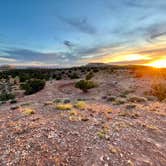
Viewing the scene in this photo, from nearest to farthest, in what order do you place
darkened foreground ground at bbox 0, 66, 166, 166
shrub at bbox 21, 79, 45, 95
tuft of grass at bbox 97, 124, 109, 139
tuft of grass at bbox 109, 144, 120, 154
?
darkened foreground ground at bbox 0, 66, 166, 166
tuft of grass at bbox 109, 144, 120, 154
tuft of grass at bbox 97, 124, 109, 139
shrub at bbox 21, 79, 45, 95

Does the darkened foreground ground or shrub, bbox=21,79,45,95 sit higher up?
the darkened foreground ground

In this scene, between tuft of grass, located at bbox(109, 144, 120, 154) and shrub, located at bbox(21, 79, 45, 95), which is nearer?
tuft of grass, located at bbox(109, 144, 120, 154)

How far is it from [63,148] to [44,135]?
4.15ft

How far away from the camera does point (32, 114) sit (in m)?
12.1

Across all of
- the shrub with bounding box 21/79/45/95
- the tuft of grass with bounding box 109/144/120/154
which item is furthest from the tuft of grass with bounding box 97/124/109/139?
the shrub with bounding box 21/79/45/95

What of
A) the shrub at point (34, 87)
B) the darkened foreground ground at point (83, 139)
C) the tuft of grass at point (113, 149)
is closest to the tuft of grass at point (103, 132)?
the darkened foreground ground at point (83, 139)

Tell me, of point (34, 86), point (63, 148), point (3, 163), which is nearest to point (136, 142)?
point (63, 148)

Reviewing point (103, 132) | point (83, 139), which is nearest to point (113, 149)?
point (83, 139)

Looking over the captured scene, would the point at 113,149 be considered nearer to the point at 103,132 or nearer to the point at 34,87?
the point at 103,132

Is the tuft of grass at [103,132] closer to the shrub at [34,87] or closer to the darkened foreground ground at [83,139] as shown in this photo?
the darkened foreground ground at [83,139]

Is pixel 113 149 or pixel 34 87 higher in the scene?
pixel 113 149

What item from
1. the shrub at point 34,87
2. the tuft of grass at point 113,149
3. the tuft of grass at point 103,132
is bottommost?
the shrub at point 34,87

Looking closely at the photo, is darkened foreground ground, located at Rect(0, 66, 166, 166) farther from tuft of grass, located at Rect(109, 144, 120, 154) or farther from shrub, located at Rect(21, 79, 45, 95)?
shrub, located at Rect(21, 79, 45, 95)

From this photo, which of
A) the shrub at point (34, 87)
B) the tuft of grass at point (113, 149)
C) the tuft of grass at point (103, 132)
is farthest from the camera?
the shrub at point (34, 87)
